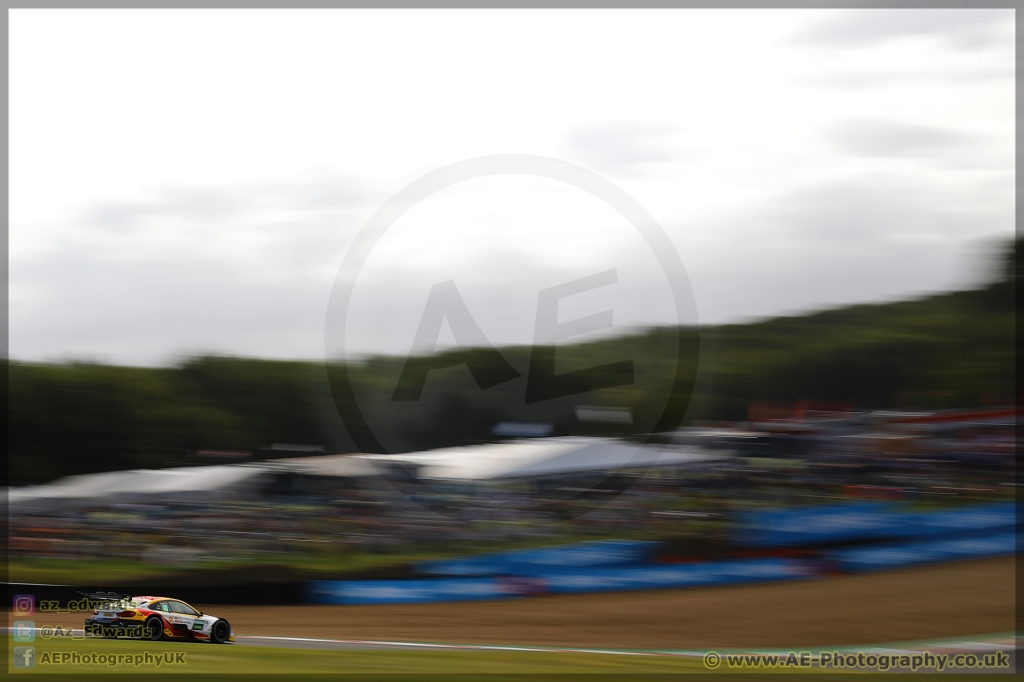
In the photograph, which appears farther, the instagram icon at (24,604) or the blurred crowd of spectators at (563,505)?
the blurred crowd of spectators at (563,505)

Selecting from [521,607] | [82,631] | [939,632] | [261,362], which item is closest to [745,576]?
[939,632]

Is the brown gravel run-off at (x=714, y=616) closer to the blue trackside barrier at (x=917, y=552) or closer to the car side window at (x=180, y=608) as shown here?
the blue trackside barrier at (x=917, y=552)

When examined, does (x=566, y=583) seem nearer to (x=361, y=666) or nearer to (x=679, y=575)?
(x=679, y=575)

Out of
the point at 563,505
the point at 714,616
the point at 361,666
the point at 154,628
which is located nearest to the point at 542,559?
the point at 563,505

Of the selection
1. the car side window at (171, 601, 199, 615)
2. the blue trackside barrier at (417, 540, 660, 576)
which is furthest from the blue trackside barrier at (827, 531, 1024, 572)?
the car side window at (171, 601, 199, 615)

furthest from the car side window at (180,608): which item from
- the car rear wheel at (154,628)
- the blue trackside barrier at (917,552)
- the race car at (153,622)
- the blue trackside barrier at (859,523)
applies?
the blue trackside barrier at (917,552)

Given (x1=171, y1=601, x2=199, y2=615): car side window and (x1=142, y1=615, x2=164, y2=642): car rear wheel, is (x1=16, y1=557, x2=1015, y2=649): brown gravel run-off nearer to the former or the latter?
(x1=171, y1=601, x2=199, y2=615): car side window
